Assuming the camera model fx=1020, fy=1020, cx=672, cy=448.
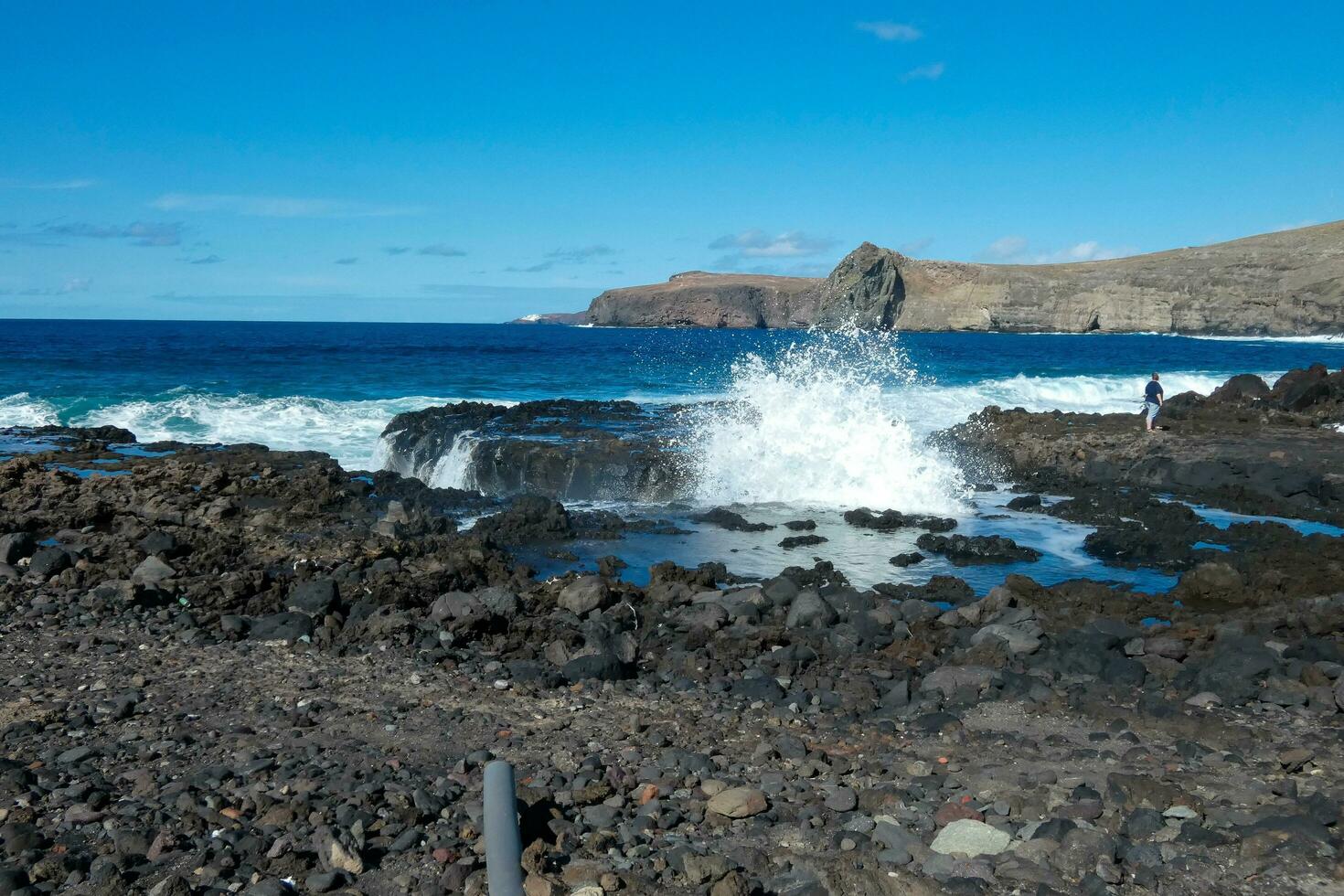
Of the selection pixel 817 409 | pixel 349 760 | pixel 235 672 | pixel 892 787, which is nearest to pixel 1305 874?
pixel 892 787

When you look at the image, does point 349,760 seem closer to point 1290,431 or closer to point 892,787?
point 892,787

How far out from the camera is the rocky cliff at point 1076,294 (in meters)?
88.0

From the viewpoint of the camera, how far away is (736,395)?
2622 cm

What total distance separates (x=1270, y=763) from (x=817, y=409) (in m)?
12.2

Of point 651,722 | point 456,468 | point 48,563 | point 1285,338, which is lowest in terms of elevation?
point 651,722

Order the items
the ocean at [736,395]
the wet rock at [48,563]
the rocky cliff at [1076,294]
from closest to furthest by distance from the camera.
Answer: the wet rock at [48,563] → the ocean at [736,395] → the rocky cliff at [1076,294]

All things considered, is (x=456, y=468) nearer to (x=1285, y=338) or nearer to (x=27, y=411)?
(x=27, y=411)

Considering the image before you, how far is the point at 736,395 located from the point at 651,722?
20.2m

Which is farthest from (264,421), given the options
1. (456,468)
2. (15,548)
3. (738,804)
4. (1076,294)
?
(1076,294)

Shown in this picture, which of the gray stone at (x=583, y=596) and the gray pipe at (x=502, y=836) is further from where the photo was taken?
the gray stone at (x=583, y=596)

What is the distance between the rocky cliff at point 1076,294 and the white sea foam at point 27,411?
8882 cm

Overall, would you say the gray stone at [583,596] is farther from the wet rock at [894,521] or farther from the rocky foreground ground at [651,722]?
the wet rock at [894,521]

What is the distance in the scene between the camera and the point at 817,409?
57.4 ft

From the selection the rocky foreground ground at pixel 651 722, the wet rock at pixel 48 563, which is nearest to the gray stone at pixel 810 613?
the rocky foreground ground at pixel 651 722
